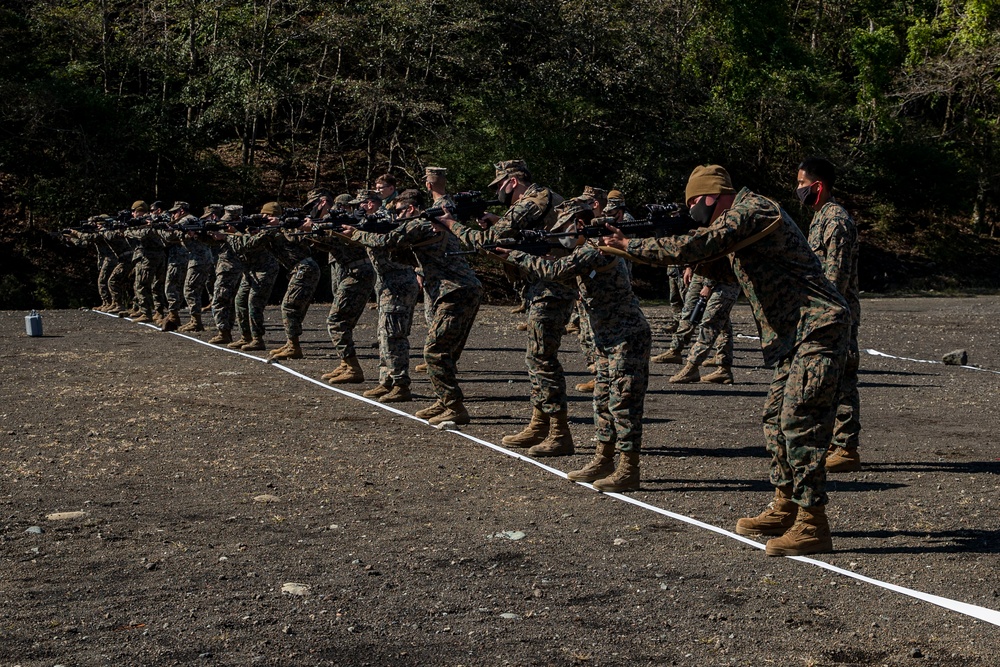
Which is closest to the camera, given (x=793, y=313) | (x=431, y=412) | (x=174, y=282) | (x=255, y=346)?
(x=793, y=313)

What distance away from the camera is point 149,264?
22.2m

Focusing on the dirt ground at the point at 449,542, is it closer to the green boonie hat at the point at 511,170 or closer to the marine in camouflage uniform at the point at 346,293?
the marine in camouflage uniform at the point at 346,293

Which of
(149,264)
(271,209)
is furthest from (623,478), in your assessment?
(149,264)

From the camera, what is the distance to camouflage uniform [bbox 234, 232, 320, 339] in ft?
50.4

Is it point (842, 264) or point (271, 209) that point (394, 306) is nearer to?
point (271, 209)

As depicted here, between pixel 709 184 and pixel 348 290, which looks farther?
pixel 348 290

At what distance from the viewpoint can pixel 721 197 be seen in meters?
6.70

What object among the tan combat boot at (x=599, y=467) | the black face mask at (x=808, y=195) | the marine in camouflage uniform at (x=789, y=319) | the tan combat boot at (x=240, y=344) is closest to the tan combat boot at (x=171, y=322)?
the tan combat boot at (x=240, y=344)

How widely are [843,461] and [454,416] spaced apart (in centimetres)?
373

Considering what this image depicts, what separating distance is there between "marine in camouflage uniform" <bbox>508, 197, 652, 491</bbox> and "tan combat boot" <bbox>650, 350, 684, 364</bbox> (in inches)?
292

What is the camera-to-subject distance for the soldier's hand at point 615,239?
22.8 ft

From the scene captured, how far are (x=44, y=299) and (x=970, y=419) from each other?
25.7m

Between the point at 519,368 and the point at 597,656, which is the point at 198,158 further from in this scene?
the point at 597,656

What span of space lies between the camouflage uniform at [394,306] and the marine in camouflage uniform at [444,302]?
104cm
